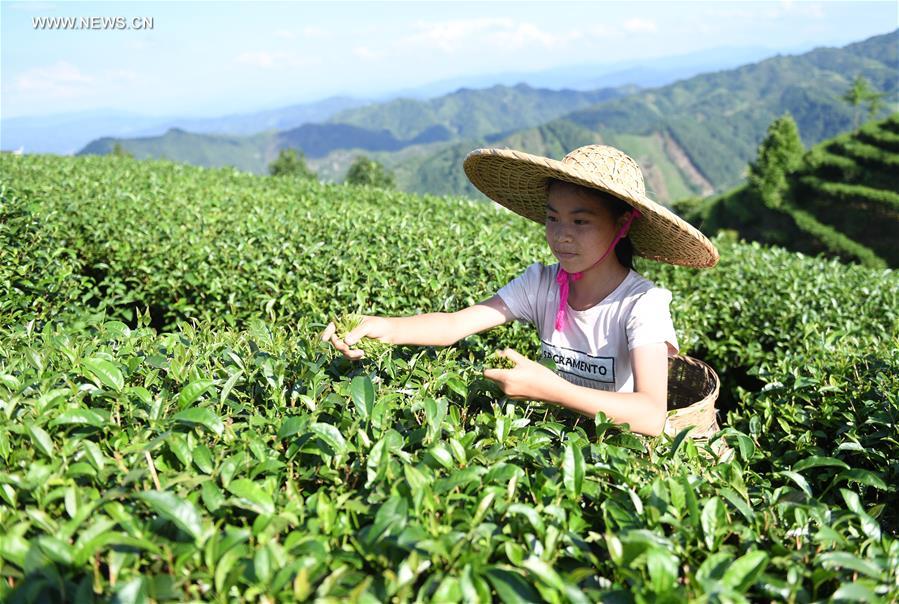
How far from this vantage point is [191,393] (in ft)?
5.31

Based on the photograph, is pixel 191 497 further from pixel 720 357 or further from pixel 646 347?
pixel 720 357

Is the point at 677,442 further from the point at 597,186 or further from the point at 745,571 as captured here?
the point at 597,186

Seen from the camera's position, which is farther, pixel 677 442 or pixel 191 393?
pixel 677 442

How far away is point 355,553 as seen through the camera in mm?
1202

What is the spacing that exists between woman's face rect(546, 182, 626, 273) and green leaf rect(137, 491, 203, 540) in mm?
1637

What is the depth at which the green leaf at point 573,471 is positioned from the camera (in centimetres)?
139

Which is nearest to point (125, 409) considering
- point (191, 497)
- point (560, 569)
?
point (191, 497)

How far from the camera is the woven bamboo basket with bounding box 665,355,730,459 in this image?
241cm

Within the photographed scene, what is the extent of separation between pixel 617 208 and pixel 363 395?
135 centimetres

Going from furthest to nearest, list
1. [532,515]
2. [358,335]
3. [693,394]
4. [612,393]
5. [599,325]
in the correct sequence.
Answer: [693,394]
[599,325]
[358,335]
[612,393]
[532,515]

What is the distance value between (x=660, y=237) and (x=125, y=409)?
2.02 meters

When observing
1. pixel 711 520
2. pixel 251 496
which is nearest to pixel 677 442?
pixel 711 520

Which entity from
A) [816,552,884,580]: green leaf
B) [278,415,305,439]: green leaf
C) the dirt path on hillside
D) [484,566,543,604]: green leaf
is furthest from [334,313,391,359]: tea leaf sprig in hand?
the dirt path on hillside

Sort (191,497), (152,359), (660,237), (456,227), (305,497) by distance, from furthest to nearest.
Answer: (456,227), (660,237), (152,359), (305,497), (191,497)
